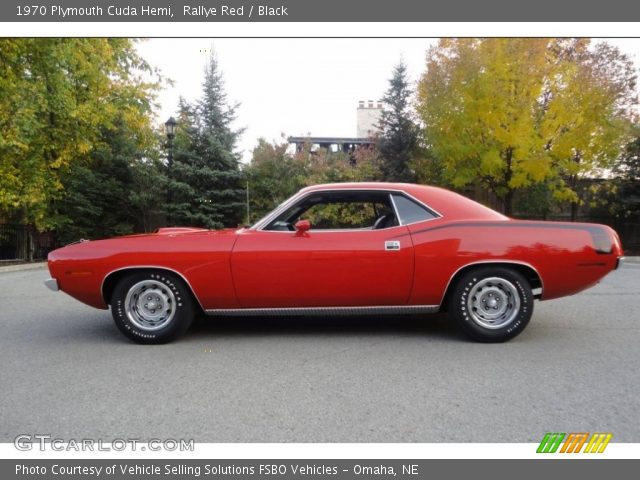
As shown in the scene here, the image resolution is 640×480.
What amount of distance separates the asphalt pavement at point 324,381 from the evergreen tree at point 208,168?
13.6 m

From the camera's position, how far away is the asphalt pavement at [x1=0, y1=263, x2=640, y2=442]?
256cm

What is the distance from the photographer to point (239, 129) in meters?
20.3

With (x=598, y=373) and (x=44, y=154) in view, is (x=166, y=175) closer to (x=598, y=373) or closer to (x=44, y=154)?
(x=44, y=154)

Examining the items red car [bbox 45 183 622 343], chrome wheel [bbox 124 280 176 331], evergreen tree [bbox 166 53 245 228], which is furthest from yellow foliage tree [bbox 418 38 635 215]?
chrome wheel [bbox 124 280 176 331]

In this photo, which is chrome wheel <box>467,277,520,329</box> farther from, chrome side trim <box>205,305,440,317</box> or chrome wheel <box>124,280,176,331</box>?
chrome wheel <box>124,280,176,331</box>

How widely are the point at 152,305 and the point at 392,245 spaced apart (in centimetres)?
232

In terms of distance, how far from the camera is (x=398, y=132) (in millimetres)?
21719

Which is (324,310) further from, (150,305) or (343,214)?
(150,305)

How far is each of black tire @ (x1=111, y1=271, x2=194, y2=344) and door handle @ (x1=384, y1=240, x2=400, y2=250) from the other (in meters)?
1.90

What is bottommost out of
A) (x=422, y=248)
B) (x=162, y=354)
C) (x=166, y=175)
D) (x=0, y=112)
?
(x=162, y=354)

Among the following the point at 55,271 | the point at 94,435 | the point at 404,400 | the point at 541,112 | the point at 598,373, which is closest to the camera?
the point at 94,435

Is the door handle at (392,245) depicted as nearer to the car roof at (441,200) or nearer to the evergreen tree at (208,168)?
the car roof at (441,200)

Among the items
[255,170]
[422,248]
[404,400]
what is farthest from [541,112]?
[404,400]

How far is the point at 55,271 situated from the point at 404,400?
11.4 ft
